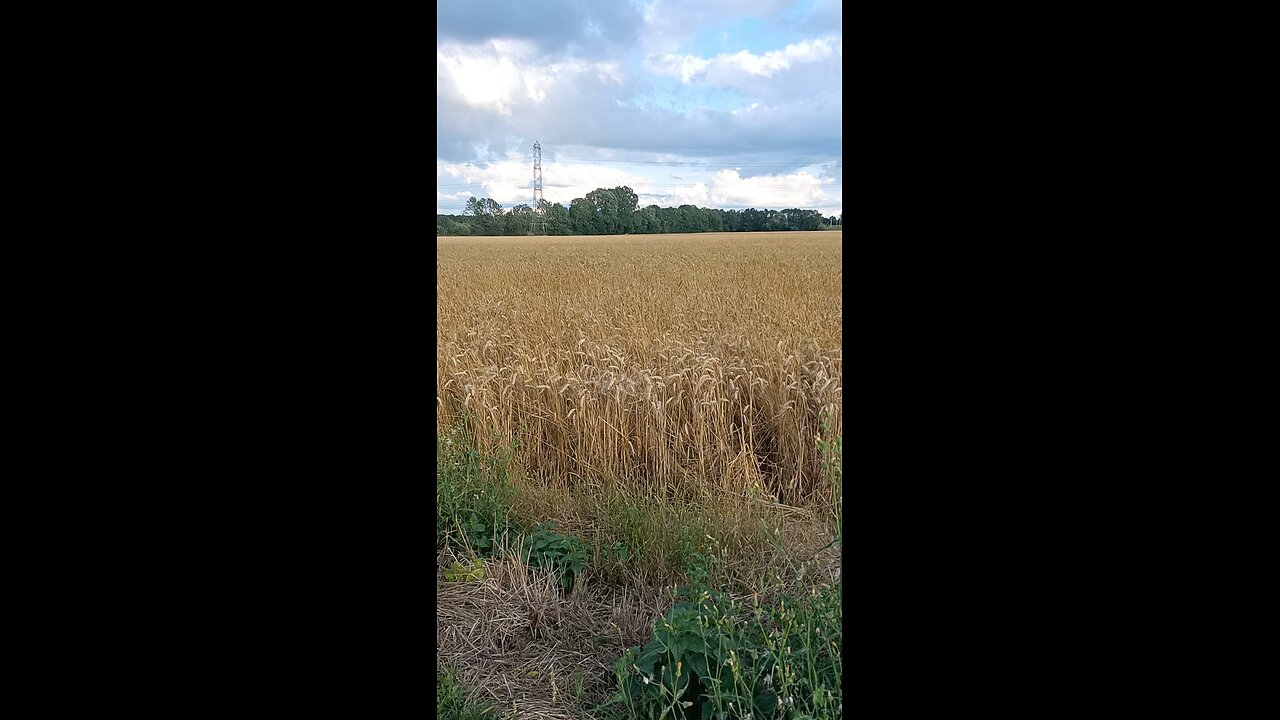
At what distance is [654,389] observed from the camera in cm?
376

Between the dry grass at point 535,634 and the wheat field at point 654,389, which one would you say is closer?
the dry grass at point 535,634

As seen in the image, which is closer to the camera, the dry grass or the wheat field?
the dry grass

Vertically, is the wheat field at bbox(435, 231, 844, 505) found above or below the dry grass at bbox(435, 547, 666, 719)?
above

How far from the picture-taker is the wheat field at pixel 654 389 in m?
3.44

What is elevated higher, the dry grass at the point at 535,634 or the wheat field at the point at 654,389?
the wheat field at the point at 654,389

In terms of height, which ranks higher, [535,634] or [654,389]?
[654,389]

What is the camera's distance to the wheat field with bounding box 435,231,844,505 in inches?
136

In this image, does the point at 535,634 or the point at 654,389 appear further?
the point at 654,389
